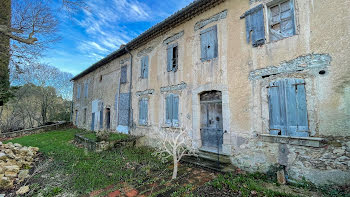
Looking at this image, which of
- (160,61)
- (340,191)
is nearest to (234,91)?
(340,191)

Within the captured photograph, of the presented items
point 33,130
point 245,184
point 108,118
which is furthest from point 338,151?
point 33,130

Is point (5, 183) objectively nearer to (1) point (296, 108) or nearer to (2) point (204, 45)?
(2) point (204, 45)

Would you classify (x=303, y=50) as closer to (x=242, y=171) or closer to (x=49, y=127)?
(x=242, y=171)

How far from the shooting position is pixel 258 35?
4539mm

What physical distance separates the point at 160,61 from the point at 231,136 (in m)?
4.92

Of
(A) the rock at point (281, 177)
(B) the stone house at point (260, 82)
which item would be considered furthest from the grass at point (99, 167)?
(A) the rock at point (281, 177)

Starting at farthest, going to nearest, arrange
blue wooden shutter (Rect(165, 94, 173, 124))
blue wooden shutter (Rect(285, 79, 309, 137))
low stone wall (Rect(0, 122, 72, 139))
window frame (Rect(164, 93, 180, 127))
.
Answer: low stone wall (Rect(0, 122, 72, 139))
blue wooden shutter (Rect(165, 94, 173, 124))
window frame (Rect(164, 93, 180, 127))
blue wooden shutter (Rect(285, 79, 309, 137))

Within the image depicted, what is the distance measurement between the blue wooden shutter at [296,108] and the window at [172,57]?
447 centimetres

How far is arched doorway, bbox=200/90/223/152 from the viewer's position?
5.46 m

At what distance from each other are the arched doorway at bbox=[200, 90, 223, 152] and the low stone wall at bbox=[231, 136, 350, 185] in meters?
1.05

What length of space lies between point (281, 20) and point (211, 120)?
3749mm

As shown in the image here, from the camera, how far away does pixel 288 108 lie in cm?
390

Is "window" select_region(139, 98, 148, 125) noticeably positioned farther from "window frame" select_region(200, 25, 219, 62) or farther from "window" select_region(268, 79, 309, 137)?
"window" select_region(268, 79, 309, 137)

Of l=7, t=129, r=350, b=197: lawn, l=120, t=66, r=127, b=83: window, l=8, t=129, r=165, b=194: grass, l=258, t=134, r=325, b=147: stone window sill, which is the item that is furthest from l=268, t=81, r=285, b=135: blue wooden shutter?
l=120, t=66, r=127, b=83: window
